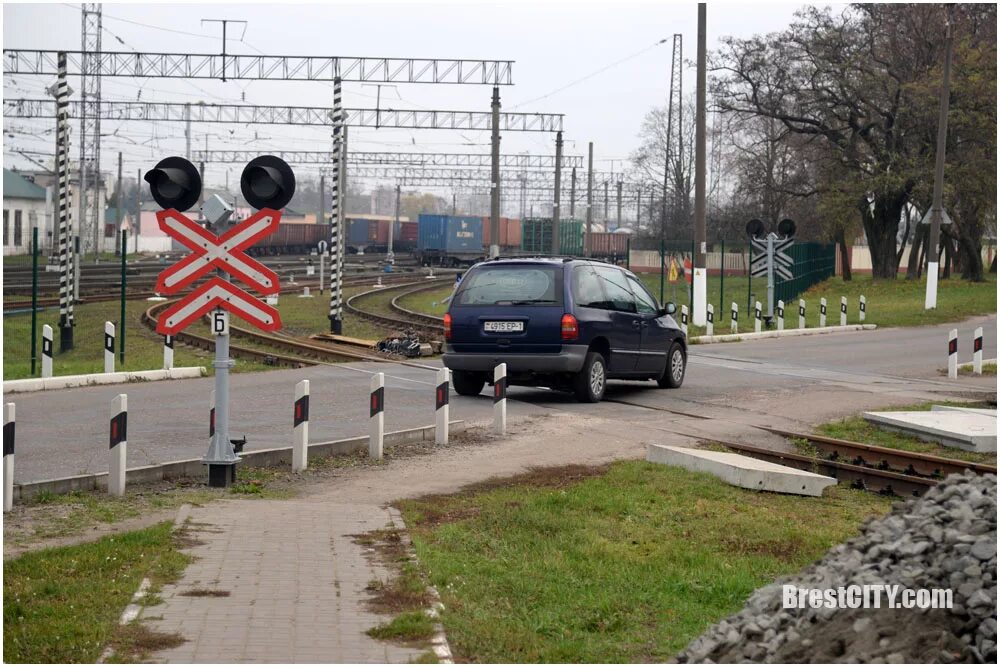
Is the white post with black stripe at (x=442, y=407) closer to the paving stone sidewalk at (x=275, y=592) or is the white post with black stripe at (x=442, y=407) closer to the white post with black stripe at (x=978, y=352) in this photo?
the paving stone sidewalk at (x=275, y=592)

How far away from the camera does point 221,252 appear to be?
33.4 feet

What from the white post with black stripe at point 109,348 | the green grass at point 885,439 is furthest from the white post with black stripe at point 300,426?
the white post with black stripe at point 109,348

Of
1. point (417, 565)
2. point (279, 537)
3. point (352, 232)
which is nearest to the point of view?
point (417, 565)

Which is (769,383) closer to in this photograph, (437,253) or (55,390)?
(55,390)

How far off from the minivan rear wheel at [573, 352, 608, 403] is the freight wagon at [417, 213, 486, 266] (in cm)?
6158

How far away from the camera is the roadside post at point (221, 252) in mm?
10000

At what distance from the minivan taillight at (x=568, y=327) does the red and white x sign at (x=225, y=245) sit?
568 centimetres

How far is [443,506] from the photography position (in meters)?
9.34

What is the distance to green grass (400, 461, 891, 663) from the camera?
242 inches

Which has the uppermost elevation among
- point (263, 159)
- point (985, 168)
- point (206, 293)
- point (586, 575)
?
point (985, 168)

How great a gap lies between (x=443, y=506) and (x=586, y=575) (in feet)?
7.41

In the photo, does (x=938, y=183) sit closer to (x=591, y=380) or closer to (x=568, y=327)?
(x=591, y=380)

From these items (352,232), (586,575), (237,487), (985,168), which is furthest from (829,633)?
(352,232)

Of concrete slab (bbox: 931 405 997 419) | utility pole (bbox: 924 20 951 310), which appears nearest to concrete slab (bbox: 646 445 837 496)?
concrete slab (bbox: 931 405 997 419)
